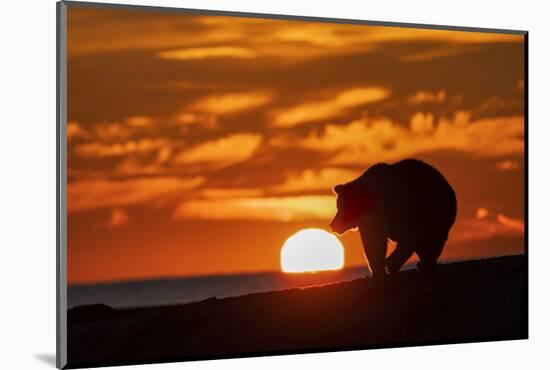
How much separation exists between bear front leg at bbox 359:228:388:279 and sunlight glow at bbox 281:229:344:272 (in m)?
0.23

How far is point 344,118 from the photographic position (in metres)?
9.86

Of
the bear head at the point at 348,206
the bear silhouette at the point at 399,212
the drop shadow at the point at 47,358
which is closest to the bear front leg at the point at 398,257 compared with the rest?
the bear silhouette at the point at 399,212

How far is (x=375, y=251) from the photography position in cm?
1001

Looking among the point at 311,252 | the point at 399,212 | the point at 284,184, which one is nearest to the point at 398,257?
the point at 399,212

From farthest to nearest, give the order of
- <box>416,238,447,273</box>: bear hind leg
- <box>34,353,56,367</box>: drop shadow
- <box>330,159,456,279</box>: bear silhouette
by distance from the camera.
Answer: <box>416,238,447,273</box>: bear hind leg, <box>330,159,456,279</box>: bear silhouette, <box>34,353,56,367</box>: drop shadow

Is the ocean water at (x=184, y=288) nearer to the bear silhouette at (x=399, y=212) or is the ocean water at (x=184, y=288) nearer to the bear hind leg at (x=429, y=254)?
the bear silhouette at (x=399, y=212)

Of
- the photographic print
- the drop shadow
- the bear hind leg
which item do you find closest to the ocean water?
the photographic print

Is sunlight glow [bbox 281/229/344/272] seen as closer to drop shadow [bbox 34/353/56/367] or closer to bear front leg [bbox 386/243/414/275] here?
bear front leg [bbox 386/243/414/275]

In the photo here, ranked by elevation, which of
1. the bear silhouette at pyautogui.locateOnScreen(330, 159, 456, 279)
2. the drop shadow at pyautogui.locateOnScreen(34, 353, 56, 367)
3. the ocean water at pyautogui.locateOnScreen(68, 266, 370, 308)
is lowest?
the drop shadow at pyautogui.locateOnScreen(34, 353, 56, 367)

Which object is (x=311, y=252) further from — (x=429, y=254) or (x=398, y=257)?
(x=429, y=254)

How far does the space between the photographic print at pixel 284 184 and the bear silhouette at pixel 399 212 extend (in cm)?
1

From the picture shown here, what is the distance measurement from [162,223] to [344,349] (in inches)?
70.8

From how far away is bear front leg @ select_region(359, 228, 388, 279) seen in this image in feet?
32.7

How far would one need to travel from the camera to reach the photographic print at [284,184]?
29.9 feet
